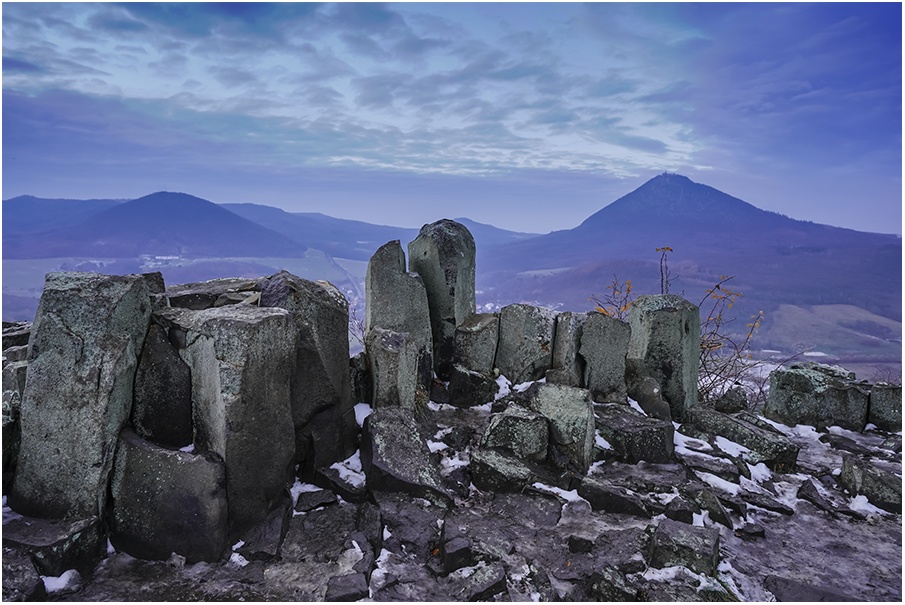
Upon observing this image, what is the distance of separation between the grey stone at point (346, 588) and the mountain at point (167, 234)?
434 feet

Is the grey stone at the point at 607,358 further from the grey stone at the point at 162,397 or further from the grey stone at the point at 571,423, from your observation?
the grey stone at the point at 162,397

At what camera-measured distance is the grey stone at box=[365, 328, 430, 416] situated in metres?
6.82

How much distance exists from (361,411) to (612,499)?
10.3 feet

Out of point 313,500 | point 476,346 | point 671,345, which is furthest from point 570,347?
point 313,500

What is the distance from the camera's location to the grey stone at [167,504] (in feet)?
14.8

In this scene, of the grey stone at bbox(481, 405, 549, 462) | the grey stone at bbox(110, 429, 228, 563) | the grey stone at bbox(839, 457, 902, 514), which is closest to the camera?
the grey stone at bbox(110, 429, 228, 563)

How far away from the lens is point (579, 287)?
300 ft

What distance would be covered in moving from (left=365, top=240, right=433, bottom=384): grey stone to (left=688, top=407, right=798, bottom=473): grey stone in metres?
4.29

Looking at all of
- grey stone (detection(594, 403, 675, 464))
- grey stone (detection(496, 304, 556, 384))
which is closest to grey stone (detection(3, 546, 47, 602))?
grey stone (detection(594, 403, 675, 464))

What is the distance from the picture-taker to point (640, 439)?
7051mm

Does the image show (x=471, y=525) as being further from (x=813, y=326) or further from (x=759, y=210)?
(x=759, y=210)

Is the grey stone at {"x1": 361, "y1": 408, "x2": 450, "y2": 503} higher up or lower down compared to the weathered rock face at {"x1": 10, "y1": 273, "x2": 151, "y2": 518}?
lower down

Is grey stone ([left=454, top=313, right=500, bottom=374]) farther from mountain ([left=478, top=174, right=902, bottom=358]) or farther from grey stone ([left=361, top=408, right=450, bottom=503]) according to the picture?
mountain ([left=478, top=174, right=902, bottom=358])

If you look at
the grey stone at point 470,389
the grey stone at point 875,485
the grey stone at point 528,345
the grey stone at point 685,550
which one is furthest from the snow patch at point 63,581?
the grey stone at point 875,485
